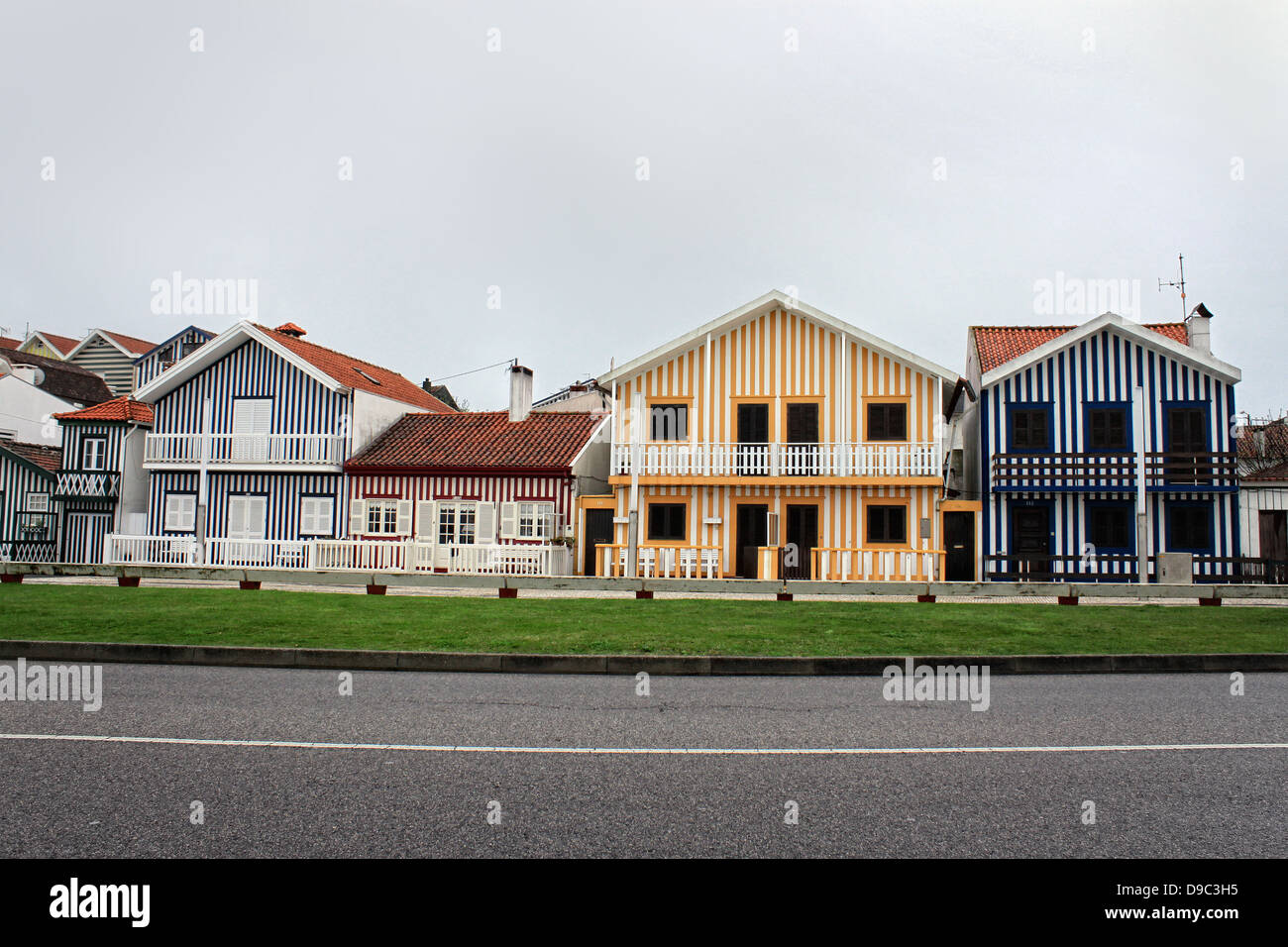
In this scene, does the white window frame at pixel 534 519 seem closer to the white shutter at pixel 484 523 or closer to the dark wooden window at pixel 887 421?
the white shutter at pixel 484 523

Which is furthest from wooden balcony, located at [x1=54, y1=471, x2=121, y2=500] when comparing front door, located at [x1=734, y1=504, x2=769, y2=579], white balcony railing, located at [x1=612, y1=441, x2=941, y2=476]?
front door, located at [x1=734, y1=504, x2=769, y2=579]

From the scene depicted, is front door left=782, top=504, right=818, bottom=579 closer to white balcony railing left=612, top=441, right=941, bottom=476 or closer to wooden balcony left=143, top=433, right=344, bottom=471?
white balcony railing left=612, top=441, right=941, bottom=476

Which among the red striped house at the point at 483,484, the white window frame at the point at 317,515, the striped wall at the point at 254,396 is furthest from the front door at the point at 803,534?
the striped wall at the point at 254,396

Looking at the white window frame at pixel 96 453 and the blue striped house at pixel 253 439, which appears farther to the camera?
the white window frame at pixel 96 453

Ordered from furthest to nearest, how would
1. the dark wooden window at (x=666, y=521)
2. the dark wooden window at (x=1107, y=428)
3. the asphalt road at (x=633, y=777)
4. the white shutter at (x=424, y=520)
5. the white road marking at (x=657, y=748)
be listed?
the white shutter at (x=424, y=520)
the dark wooden window at (x=666, y=521)
the dark wooden window at (x=1107, y=428)
the white road marking at (x=657, y=748)
the asphalt road at (x=633, y=777)

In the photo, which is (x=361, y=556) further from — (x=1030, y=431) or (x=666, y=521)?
(x=1030, y=431)

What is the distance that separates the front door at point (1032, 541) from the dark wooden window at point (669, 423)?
10.1 m

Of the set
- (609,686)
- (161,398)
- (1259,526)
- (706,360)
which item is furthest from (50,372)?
(1259,526)

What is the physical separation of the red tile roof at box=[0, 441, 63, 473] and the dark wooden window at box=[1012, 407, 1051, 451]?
107 feet

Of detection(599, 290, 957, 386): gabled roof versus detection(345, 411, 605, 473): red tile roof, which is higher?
detection(599, 290, 957, 386): gabled roof

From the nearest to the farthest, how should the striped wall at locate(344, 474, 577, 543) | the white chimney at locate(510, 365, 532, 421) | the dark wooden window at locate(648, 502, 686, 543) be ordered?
1. the dark wooden window at locate(648, 502, 686, 543)
2. the striped wall at locate(344, 474, 577, 543)
3. the white chimney at locate(510, 365, 532, 421)

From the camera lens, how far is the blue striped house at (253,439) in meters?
30.1

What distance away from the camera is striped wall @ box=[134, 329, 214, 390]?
4425 centimetres

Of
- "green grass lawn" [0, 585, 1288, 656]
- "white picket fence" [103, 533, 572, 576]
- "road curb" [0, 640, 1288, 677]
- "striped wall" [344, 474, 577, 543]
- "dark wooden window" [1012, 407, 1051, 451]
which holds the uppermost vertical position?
"dark wooden window" [1012, 407, 1051, 451]
